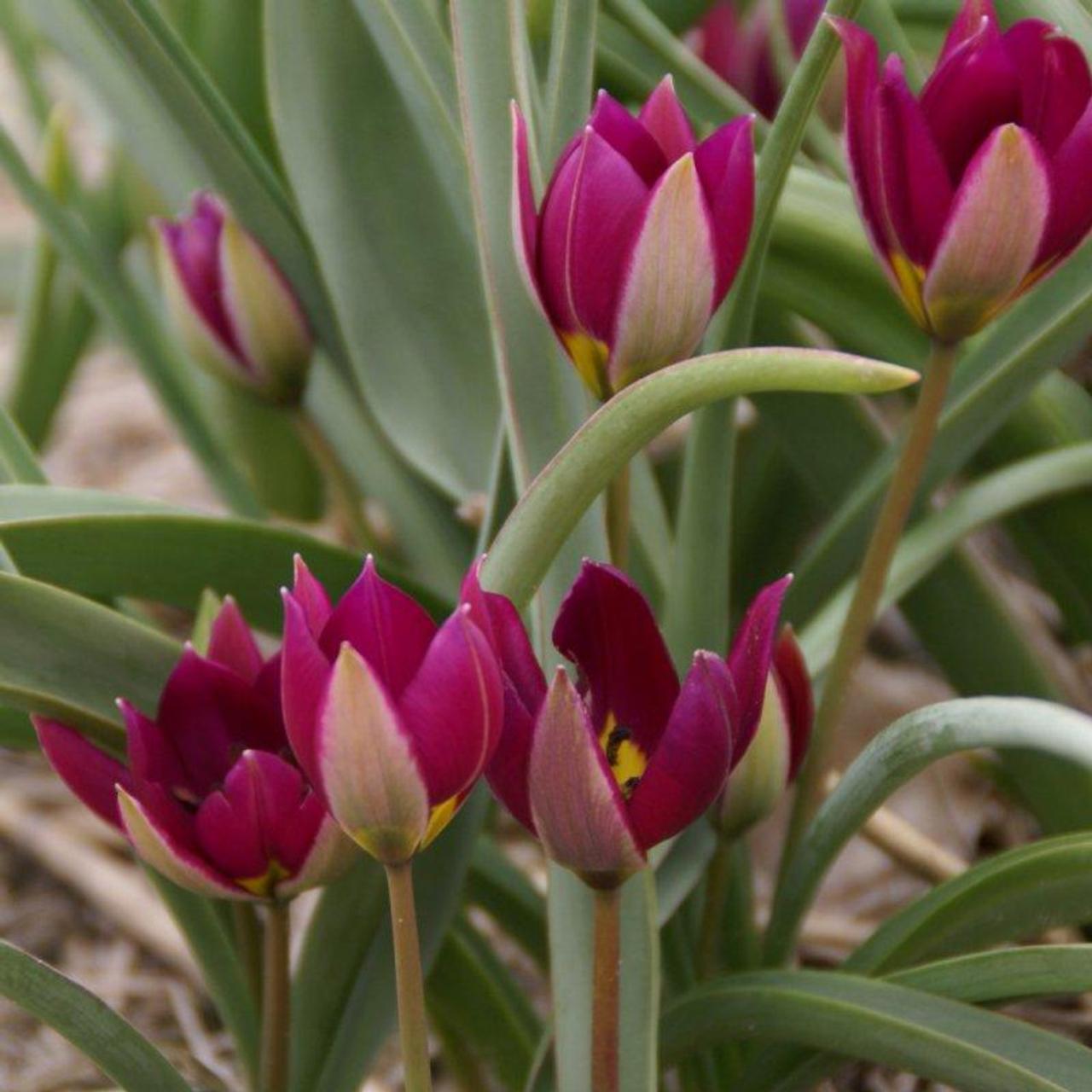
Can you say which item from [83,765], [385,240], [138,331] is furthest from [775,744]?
[138,331]

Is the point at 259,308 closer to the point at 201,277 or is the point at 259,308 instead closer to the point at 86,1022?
the point at 201,277

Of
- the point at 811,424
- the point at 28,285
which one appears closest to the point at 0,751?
the point at 28,285

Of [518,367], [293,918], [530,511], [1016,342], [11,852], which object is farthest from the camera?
[11,852]

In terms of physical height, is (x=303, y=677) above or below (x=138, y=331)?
below

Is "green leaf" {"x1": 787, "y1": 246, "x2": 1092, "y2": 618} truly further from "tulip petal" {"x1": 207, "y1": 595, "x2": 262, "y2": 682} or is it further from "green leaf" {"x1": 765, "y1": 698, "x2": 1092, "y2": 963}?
"tulip petal" {"x1": 207, "y1": 595, "x2": 262, "y2": 682}

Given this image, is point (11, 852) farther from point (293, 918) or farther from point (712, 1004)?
point (712, 1004)

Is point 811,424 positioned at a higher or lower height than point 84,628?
higher
